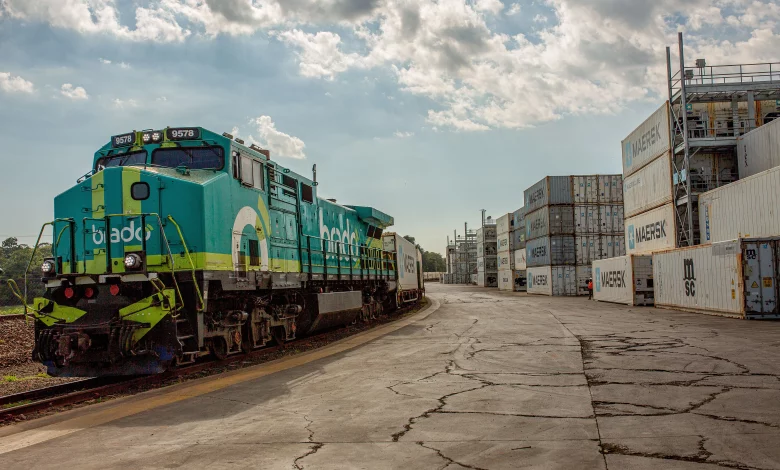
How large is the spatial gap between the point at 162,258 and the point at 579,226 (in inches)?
1414

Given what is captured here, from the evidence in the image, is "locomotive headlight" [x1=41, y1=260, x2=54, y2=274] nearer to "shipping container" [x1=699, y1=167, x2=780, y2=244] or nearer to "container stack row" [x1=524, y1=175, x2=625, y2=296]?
"shipping container" [x1=699, y1=167, x2=780, y2=244]

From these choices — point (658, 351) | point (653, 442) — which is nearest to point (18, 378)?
point (653, 442)

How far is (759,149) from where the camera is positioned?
2353 centimetres

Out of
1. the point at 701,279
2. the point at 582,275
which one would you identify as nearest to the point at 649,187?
the point at 701,279

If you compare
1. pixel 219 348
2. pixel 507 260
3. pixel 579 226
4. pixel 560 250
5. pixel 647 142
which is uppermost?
pixel 647 142

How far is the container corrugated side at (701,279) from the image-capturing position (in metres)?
18.3

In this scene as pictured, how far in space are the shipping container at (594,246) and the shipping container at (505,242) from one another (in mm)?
16341

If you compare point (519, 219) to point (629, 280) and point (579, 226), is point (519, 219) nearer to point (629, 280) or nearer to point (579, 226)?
point (579, 226)

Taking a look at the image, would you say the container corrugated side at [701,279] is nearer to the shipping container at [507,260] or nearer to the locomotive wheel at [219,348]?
the locomotive wheel at [219,348]

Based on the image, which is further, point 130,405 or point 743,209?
point 743,209

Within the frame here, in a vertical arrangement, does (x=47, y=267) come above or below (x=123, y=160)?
below

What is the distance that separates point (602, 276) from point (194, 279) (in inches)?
1047

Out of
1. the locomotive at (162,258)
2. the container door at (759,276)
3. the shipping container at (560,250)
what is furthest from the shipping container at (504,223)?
the locomotive at (162,258)

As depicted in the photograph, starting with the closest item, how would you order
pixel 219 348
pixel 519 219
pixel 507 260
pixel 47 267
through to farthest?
pixel 47 267
pixel 219 348
pixel 519 219
pixel 507 260
